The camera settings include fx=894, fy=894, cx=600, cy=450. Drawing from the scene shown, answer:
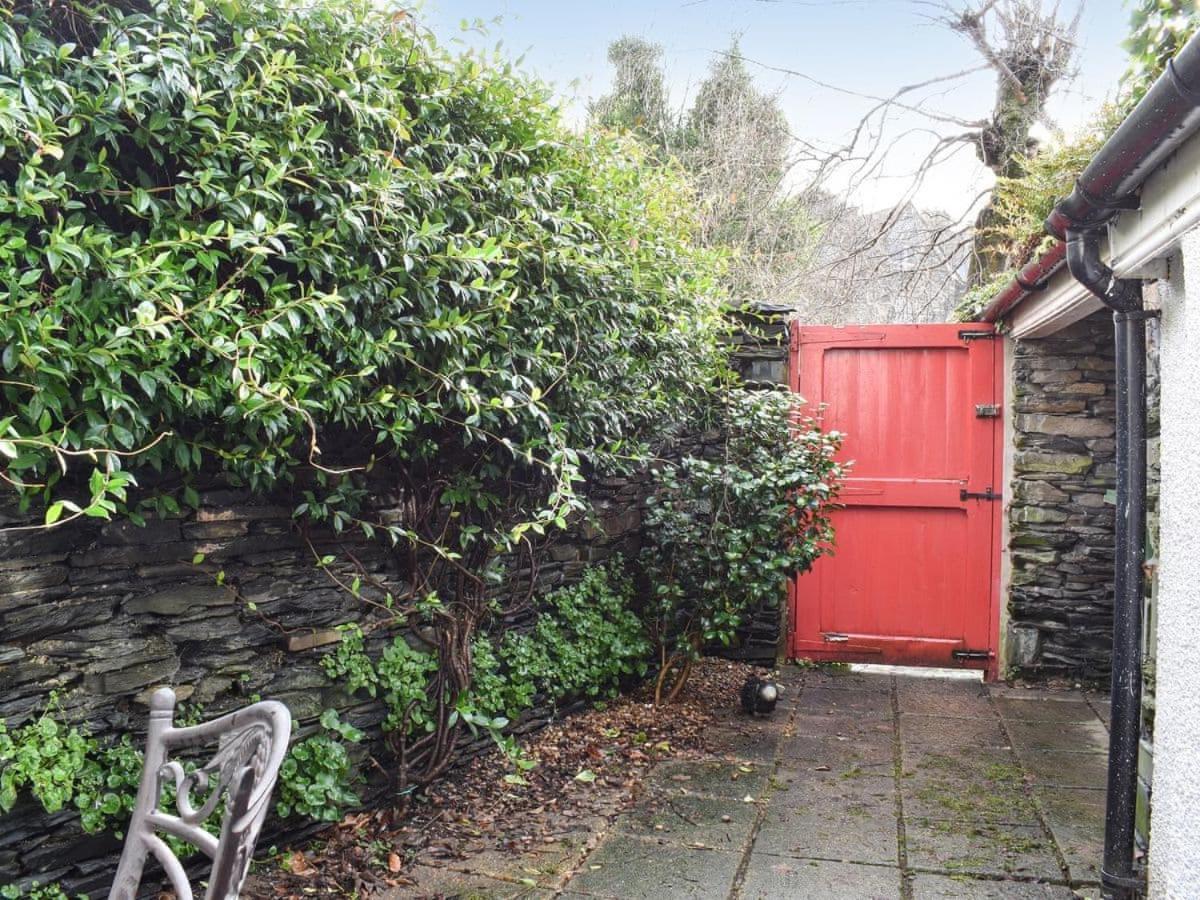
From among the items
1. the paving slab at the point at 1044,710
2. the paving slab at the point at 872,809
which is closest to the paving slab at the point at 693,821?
the paving slab at the point at 872,809

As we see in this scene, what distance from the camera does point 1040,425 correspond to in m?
5.29

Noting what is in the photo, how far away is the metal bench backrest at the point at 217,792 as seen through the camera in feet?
3.70

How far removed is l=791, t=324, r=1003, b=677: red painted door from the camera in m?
5.51

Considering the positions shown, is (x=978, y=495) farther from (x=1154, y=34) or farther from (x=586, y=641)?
(x=1154, y=34)

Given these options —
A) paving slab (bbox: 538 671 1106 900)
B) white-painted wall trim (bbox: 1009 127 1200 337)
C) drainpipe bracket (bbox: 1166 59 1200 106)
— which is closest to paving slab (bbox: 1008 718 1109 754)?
paving slab (bbox: 538 671 1106 900)

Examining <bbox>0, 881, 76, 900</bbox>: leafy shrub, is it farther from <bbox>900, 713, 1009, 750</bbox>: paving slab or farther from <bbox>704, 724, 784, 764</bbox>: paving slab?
<bbox>900, 713, 1009, 750</bbox>: paving slab

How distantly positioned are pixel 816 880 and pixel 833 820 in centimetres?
52

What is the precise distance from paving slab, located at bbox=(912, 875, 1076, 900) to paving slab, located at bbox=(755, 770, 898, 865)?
18 centimetres

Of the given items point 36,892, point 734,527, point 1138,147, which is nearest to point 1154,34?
point 1138,147

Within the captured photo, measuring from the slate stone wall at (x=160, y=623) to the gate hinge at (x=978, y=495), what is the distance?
12.3ft

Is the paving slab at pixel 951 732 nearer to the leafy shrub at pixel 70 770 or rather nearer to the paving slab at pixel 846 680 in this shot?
the paving slab at pixel 846 680

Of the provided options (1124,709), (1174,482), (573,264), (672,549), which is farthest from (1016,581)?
(573,264)

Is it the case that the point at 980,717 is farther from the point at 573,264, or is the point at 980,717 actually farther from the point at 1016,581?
the point at 573,264

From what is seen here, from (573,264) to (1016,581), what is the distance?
366 cm
